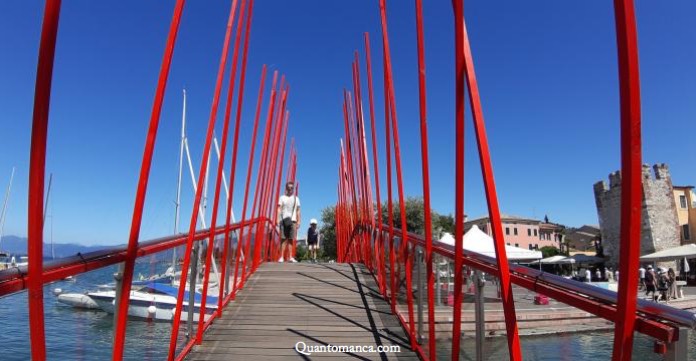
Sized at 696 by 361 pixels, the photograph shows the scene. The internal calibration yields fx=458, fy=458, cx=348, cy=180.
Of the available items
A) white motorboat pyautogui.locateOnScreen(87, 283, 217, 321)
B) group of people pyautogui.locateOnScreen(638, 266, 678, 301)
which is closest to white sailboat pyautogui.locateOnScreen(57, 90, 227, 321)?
white motorboat pyautogui.locateOnScreen(87, 283, 217, 321)

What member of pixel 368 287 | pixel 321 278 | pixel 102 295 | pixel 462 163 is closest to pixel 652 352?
pixel 462 163

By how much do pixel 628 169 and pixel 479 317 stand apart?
190 centimetres

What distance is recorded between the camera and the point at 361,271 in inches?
294

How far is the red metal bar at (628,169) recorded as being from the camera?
1193 mm

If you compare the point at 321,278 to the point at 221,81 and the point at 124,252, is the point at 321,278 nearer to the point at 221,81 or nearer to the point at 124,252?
the point at 221,81

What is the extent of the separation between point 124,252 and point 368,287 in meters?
4.05

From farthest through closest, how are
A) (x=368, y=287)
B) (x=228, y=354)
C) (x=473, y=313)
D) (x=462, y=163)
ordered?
(x=368, y=287) → (x=228, y=354) → (x=473, y=313) → (x=462, y=163)

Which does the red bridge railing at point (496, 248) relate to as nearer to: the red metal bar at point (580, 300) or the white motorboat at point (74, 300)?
the red metal bar at point (580, 300)

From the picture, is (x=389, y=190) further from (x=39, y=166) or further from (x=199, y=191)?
(x=39, y=166)

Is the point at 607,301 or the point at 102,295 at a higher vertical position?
the point at 607,301

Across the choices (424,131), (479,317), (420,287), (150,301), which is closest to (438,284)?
(420,287)

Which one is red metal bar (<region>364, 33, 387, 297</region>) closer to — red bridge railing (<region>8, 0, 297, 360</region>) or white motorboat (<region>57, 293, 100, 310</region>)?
red bridge railing (<region>8, 0, 297, 360</region>)

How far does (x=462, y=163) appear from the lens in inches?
102

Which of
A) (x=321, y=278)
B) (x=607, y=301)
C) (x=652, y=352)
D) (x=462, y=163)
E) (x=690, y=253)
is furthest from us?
(x=690, y=253)
